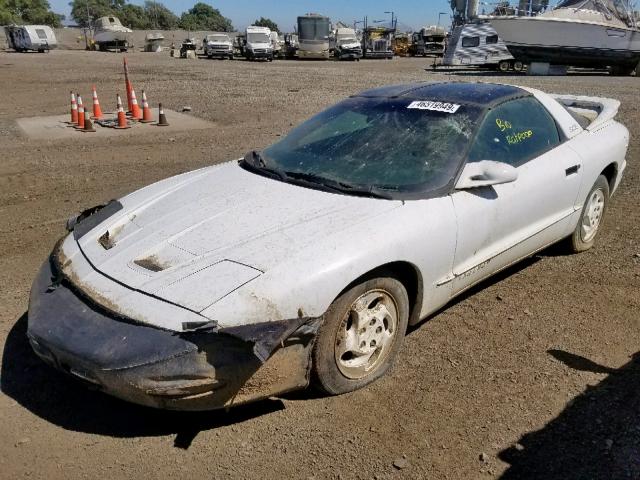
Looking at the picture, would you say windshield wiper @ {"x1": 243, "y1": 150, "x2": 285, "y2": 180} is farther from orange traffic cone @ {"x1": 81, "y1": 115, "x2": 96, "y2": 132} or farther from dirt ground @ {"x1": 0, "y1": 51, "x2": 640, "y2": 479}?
orange traffic cone @ {"x1": 81, "y1": 115, "x2": 96, "y2": 132}

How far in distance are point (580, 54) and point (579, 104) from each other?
21493 mm

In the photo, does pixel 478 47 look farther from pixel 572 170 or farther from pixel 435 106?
pixel 435 106

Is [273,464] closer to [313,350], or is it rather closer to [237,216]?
[313,350]

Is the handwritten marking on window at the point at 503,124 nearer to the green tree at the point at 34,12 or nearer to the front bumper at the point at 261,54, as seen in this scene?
the front bumper at the point at 261,54

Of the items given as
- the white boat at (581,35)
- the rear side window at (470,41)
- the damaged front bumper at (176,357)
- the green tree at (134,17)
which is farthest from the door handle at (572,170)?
the green tree at (134,17)

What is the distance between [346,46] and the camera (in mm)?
37312

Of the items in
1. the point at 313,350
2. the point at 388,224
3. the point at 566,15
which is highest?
the point at 566,15

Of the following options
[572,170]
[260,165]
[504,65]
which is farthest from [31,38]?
[572,170]

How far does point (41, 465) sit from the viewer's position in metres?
2.44

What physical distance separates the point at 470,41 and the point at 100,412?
28.2 metres

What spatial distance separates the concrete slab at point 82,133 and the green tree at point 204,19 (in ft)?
347

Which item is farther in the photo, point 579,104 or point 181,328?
point 579,104

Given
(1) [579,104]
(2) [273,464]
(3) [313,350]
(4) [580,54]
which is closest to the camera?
(2) [273,464]

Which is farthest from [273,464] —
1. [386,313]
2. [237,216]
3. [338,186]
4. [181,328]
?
[338,186]
